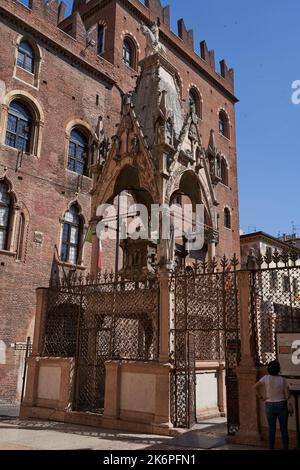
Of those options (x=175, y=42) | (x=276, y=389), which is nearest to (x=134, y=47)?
(x=175, y=42)

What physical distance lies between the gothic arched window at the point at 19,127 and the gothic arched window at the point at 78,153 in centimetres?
242

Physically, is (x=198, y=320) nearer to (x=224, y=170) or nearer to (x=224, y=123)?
(x=224, y=170)

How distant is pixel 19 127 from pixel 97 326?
11320 mm

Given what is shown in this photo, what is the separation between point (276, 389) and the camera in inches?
265

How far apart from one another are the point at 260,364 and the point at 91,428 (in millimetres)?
→ 3943

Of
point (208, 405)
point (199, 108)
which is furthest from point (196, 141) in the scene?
point (199, 108)

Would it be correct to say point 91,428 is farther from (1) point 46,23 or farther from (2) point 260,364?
(1) point 46,23

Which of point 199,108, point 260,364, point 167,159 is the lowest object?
point 260,364

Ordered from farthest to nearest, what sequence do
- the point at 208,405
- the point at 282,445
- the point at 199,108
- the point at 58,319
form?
the point at 199,108 < the point at 58,319 < the point at 208,405 < the point at 282,445

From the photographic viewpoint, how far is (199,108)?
1232 inches

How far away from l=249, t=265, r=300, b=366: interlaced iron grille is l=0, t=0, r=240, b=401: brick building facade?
567 cm

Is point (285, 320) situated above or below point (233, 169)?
below

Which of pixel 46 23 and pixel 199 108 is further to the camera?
pixel 199 108

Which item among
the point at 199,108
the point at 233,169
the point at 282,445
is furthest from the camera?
the point at 233,169
